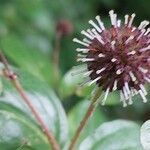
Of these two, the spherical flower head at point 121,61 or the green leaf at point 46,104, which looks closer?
the spherical flower head at point 121,61

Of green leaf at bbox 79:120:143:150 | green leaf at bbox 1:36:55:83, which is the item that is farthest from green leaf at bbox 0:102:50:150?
green leaf at bbox 1:36:55:83

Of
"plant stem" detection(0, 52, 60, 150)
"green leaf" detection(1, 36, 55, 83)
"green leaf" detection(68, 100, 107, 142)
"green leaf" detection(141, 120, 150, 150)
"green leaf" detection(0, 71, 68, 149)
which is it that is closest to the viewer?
"green leaf" detection(141, 120, 150, 150)

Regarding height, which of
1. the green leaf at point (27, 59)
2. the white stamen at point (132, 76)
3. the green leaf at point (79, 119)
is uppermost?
the green leaf at point (27, 59)

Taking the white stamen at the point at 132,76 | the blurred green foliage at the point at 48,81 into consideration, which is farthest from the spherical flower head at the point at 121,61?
the blurred green foliage at the point at 48,81

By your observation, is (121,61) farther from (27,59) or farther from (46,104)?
(27,59)

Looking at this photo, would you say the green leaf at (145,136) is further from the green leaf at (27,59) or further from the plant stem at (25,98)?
the green leaf at (27,59)

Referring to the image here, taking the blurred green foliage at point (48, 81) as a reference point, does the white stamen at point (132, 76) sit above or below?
below

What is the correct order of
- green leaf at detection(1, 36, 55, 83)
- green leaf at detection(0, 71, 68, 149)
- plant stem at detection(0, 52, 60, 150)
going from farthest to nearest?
green leaf at detection(1, 36, 55, 83), green leaf at detection(0, 71, 68, 149), plant stem at detection(0, 52, 60, 150)

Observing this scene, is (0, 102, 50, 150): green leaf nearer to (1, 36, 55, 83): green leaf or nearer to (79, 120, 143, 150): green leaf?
(79, 120, 143, 150): green leaf
